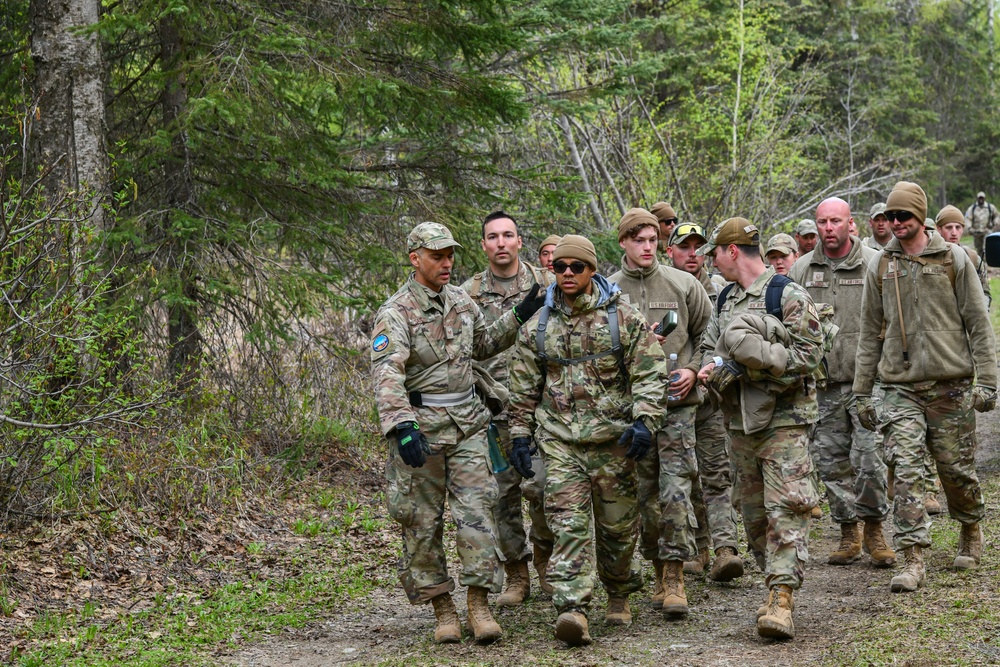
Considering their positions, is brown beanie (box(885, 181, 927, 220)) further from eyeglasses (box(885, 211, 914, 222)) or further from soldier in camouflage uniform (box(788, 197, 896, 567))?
soldier in camouflage uniform (box(788, 197, 896, 567))

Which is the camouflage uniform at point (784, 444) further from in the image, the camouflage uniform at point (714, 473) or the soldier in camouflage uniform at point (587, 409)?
the camouflage uniform at point (714, 473)

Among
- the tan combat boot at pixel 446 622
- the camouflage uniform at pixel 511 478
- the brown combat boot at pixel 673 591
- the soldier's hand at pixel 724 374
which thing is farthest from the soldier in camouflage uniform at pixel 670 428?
the tan combat boot at pixel 446 622

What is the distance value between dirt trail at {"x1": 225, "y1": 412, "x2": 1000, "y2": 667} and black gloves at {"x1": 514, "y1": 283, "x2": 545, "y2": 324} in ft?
6.56

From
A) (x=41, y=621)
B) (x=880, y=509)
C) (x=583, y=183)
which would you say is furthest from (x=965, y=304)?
(x=583, y=183)

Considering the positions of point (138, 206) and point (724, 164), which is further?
point (724, 164)

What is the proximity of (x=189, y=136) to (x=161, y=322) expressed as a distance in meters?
1.87

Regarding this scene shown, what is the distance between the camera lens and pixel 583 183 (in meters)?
16.2

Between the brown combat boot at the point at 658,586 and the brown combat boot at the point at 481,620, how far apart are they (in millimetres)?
1151

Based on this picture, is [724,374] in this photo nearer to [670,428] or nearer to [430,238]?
[670,428]

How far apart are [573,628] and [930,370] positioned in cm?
299

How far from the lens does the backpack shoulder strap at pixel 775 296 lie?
629cm

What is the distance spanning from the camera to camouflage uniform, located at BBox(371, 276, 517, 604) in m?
6.31

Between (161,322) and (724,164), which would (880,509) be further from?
(724,164)

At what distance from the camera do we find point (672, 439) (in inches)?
273
